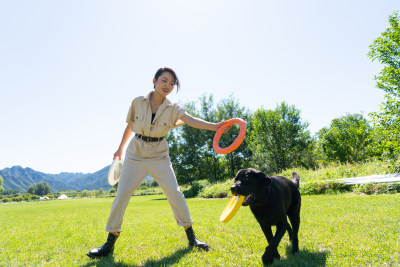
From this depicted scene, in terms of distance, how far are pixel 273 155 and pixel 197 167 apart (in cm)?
1565

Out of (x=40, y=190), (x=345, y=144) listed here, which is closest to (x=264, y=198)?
(x=345, y=144)

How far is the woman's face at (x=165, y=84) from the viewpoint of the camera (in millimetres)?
3719

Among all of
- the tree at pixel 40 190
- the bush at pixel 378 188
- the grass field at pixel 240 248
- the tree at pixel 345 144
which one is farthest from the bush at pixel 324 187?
the tree at pixel 40 190

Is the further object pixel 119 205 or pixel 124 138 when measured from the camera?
pixel 124 138

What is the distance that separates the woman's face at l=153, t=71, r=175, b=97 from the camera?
12.2 feet

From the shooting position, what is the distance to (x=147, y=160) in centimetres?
381

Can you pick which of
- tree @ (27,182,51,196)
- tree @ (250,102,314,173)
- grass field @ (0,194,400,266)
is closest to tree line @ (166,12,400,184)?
tree @ (250,102,314,173)

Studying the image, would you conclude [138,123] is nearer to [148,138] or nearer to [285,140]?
[148,138]

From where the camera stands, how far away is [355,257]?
277 cm

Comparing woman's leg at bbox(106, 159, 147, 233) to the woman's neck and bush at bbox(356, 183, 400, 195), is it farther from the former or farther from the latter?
bush at bbox(356, 183, 400, 195)

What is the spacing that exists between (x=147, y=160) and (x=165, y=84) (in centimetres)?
127

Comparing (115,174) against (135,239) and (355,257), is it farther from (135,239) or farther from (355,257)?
(355,257)

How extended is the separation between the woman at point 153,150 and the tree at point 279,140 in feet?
82.0

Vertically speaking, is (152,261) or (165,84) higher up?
(165,84)
